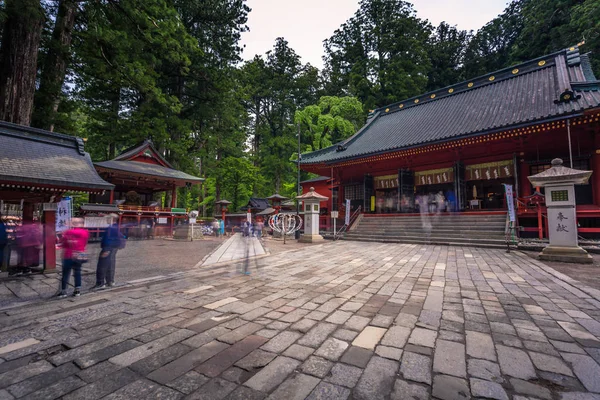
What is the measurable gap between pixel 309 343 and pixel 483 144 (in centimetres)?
1621

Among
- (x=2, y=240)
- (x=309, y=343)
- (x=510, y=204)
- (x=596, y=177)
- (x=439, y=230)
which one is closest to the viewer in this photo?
(x=309, y=343)

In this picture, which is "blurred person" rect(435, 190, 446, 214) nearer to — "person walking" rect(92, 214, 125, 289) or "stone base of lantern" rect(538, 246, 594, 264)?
"stone base of lantern" rect(538, 246, 594, 264)

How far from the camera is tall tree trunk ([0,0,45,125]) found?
303 inches

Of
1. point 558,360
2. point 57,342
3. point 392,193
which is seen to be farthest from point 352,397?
point 392,193

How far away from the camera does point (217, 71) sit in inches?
909

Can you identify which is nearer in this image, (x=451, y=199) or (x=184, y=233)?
(x=184, y=233)

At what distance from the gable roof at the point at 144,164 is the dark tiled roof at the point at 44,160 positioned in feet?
36.7

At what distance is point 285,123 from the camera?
37438 millimetres

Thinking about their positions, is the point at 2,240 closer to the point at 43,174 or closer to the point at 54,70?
the point at 43,174

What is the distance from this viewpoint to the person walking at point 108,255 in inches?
187

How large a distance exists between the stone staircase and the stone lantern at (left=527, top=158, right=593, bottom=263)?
248 cm

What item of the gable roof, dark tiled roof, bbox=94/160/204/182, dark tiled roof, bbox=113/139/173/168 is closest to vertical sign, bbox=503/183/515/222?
the gable roof

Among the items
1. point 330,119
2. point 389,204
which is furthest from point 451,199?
point 330,119

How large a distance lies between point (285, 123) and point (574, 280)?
1398 inches
